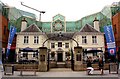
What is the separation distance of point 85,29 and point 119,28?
7841mm

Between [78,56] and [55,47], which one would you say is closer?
[78,56]

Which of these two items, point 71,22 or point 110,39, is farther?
point 71,22

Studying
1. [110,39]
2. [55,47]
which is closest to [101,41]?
[110,39]

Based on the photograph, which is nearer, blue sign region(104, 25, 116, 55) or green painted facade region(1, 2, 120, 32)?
blue sign region(104, 25, 116, 55)

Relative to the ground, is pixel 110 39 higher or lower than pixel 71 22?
lower

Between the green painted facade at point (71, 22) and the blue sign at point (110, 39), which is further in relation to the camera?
the green painted facade at point (71, 22)

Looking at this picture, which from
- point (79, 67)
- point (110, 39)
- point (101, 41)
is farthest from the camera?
point (101, 41)

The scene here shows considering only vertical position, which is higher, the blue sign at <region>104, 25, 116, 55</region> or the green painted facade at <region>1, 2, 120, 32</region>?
the green painted facade at <region>1, 2, 120, 32</region>

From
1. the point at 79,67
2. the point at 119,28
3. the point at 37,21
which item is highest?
the point at 37,21

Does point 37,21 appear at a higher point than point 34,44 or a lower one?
higher

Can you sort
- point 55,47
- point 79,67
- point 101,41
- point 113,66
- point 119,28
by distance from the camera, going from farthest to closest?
point 55,47
point 101,41
point 119,28
point 79,67
point 113,66

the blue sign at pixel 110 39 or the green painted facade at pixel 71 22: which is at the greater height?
the green painted facade at pixel 71 22

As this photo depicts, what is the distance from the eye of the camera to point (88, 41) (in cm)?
4425

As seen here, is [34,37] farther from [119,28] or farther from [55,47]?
[119,28]
